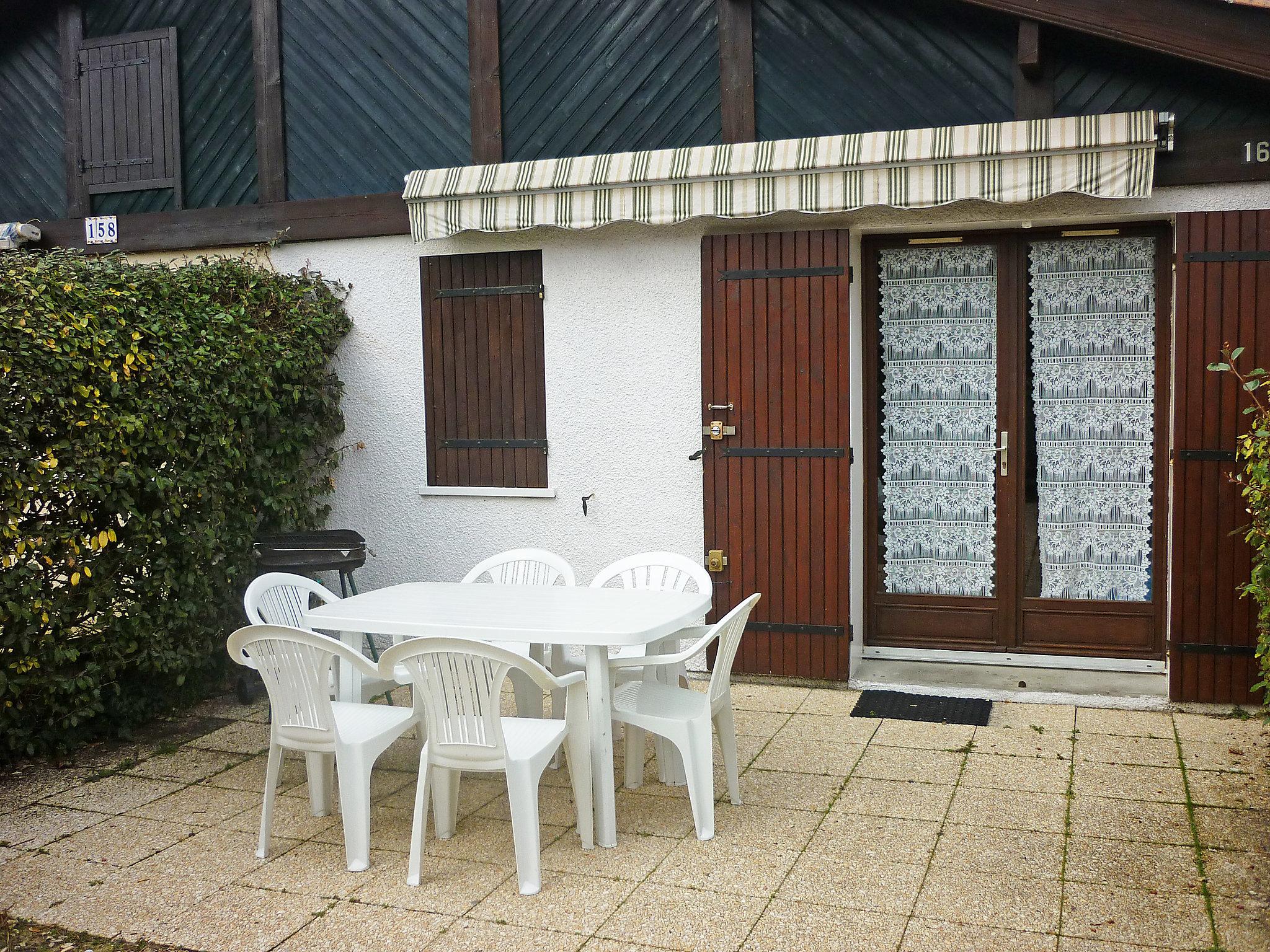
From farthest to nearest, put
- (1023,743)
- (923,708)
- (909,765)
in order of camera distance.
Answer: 1. (923,708)
2. (1023,743)
3. (909,765)

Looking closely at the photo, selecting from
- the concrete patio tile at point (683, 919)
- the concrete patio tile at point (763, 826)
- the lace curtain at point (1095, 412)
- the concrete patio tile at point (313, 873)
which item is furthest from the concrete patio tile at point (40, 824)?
the lace curtain at point (1095, 412)

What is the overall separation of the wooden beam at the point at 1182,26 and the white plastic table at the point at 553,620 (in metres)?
3.01

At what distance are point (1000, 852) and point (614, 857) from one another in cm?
129

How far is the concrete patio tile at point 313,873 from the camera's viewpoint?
3.66 metres

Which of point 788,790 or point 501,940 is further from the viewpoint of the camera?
point 788,790

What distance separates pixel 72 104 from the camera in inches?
291

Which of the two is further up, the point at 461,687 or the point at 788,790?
the point at 461,687

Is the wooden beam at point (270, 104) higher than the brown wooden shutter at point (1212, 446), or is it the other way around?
the wooden beam at point (270, 104)

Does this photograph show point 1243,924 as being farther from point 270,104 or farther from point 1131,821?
point 270,104

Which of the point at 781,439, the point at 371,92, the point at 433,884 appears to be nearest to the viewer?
the point at 433,884

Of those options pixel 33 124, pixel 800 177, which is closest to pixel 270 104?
pixel 33 124

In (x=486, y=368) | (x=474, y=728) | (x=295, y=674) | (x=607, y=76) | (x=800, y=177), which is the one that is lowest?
(x=474, y=728)

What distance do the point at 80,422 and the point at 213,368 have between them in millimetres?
886

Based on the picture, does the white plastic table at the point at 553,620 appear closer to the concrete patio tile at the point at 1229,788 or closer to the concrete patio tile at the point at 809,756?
the concrete patio tile at the point at 809,756
